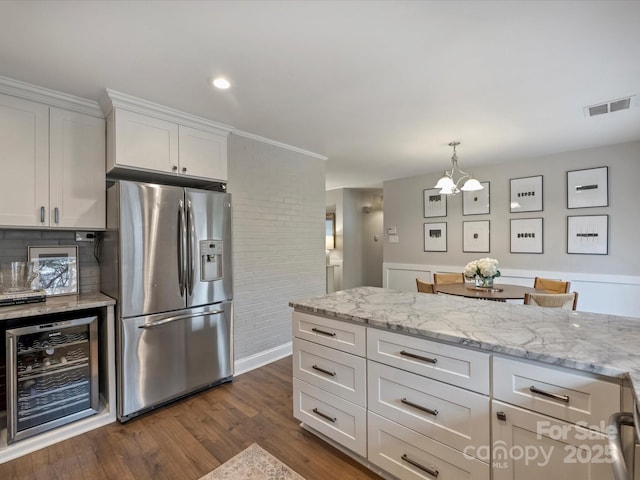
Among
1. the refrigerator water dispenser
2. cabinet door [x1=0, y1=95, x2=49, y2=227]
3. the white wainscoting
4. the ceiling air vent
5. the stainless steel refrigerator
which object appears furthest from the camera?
the white wainscoting

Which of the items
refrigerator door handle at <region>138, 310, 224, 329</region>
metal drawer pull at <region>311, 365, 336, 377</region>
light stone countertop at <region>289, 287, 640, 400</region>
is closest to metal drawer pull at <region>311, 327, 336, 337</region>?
light stone countertop at <region>289, 287, 640, 400</region>

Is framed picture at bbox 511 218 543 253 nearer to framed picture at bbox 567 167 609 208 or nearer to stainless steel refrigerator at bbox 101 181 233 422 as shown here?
framed picture at bbox 567 167 609 208

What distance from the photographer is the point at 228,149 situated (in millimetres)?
3121

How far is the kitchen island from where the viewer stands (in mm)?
1132

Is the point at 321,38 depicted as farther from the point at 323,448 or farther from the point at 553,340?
the point at 323,448

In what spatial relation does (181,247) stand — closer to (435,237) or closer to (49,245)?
(49,245)

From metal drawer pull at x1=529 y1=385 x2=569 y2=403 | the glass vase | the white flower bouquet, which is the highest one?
the white flower bouquet

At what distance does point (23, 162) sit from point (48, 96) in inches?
20.8

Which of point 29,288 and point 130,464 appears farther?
point 29,288

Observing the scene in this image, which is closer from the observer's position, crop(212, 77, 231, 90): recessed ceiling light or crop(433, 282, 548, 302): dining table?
crop(212, 77, 231, 90): recessed ceiling light

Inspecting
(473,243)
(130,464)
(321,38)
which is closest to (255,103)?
(321,38)

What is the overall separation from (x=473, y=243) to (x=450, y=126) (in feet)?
8.20

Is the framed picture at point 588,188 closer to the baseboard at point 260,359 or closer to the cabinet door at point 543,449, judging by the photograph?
the cabinet door at point 543,449

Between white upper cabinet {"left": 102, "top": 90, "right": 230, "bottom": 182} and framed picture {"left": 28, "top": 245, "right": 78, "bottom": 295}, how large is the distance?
2.49 feet
